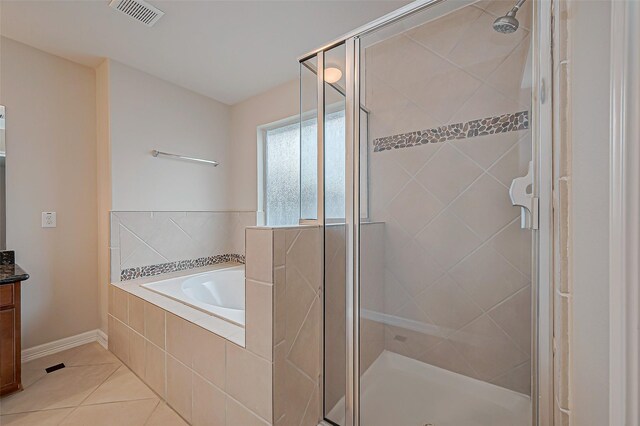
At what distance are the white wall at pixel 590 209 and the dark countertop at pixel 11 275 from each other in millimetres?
2357

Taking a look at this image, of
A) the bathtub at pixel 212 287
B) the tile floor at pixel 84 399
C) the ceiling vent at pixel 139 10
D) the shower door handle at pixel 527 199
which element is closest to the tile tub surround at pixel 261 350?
the tile floor at pixel 84 399

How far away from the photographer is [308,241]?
1.20m

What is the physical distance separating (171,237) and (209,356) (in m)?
1.54

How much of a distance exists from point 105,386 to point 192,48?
2281 mm

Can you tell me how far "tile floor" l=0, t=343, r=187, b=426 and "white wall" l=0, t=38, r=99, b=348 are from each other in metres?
Answer: 0.37

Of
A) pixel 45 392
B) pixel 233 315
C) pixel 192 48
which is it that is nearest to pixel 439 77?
pixel 233 315

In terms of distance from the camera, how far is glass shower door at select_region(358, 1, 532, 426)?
3.99 feet

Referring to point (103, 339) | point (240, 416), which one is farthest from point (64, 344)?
point (240, 416)

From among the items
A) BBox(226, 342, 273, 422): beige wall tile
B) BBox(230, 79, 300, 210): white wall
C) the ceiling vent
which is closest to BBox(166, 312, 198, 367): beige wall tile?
BBox(226, 342, 273, 422): beige wall tile

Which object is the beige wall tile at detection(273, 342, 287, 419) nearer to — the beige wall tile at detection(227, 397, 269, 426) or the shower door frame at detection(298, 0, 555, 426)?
the beige wall tile at detection(227, 397, 269, 426)

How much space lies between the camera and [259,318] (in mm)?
1062

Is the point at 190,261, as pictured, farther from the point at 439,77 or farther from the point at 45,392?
the point at 439,77

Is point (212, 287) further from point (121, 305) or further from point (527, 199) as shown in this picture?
point (527, 199)

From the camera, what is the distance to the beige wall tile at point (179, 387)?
137 cm
